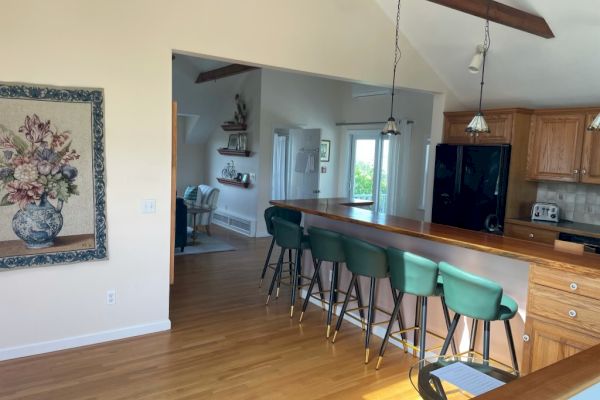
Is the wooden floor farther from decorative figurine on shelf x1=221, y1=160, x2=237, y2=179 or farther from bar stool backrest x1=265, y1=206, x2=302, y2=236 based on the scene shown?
decorative figurine on shelf x1=221, y1=160, x2=237, y2=179

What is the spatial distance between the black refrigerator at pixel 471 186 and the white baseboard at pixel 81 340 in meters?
3.50

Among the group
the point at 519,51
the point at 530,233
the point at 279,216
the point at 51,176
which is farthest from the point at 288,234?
the point at 519,51

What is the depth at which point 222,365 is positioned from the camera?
10.7ft

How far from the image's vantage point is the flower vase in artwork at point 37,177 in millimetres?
3104

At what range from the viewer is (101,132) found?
3385mm

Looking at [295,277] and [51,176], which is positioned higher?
[51,176]

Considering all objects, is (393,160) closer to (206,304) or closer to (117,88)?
(206,304)

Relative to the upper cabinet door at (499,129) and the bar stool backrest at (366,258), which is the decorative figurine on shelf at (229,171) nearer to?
the upper cabinet door at (499,129)

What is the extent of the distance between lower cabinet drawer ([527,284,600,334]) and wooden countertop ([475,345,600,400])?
1.07 m

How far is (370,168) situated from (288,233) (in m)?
3.92

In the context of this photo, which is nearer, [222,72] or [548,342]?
[548,342]

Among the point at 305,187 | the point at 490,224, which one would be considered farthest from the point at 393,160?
the point at 490,224

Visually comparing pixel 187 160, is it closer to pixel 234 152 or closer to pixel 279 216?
pixel 234 152

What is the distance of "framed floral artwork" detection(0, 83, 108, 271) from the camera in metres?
3.10
